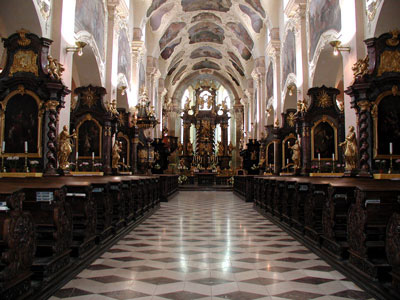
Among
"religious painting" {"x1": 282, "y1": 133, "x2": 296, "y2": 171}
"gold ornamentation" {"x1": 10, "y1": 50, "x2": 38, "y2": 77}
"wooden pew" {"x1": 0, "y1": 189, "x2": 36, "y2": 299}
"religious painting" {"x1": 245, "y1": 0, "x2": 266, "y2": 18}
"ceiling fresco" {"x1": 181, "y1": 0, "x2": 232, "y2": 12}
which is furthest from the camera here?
"ceiling fresco" {"x1": 181, "y1": 0, "x2": 232, "y2": 12}

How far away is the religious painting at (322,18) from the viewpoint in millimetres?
11241

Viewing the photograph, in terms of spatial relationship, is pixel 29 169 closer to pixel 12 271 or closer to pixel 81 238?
pixel 81 238

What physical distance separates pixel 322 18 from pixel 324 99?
8.57ft

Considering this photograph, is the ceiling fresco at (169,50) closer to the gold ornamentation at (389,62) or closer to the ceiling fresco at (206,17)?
the ceiling fresco at (206,17)

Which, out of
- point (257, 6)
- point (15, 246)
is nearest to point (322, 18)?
point (257, 6)

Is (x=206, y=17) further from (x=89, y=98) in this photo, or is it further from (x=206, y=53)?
(x=89, y=98)

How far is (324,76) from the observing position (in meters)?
13.4

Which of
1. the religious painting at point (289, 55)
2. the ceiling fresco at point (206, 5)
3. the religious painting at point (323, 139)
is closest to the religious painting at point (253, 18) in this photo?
the ceiling fresco at point (206, 5)

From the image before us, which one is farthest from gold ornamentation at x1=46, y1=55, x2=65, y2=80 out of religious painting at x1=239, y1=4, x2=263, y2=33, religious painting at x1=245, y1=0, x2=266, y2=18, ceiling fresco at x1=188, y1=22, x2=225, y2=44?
ceiling fresco at x1=188, y1=22, x2=225, y2=44

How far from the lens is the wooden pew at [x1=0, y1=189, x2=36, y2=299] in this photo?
9.86ft

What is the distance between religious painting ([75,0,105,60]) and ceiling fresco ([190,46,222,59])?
1956 centimetres

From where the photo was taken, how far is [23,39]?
8.55 m

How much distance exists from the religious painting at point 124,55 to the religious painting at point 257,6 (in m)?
7.45

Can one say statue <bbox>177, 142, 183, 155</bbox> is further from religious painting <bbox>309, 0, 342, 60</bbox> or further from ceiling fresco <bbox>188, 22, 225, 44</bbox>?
religious painting <bbox>309, 0, 342, 60</bbox>
